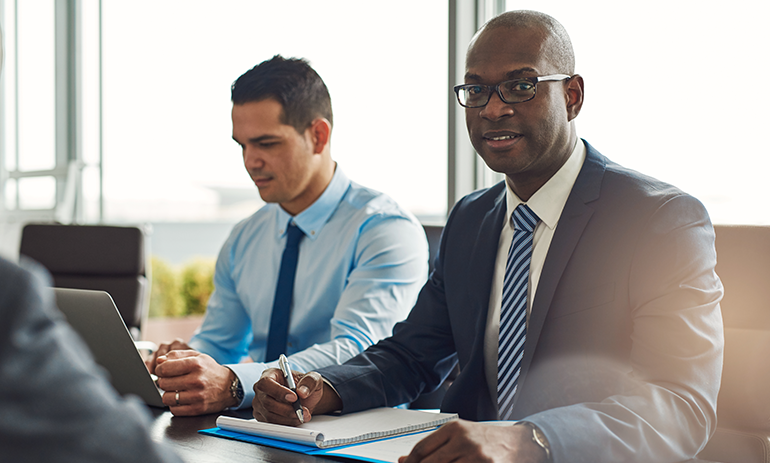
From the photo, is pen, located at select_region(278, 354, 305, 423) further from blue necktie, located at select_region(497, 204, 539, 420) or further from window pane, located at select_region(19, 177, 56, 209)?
window pane, located at select_region(19, 177, 56, 209)

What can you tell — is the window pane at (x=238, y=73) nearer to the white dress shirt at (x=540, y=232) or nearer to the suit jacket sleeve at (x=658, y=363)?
the white dress shirt at (x=540, y=232)

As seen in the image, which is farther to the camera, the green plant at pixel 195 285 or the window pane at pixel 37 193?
the green plant at pixel 195 285

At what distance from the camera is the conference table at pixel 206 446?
1.02m

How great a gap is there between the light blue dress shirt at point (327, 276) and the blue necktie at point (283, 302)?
3 cm

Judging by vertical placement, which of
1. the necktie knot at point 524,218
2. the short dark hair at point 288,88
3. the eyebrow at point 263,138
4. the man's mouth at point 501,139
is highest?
the short dark hair at point 288,88

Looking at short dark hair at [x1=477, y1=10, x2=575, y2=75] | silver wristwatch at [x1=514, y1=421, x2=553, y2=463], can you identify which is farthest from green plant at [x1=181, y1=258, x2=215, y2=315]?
silver wristwatch at [x1=514, y1=421, x2=553, y2=463]

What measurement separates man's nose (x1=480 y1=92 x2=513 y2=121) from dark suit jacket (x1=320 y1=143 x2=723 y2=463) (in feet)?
0.68

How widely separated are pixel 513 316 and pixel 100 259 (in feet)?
6.86

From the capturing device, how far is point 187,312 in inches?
247

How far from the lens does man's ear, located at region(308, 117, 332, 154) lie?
2213mm

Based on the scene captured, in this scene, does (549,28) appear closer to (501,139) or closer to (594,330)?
(501,139)

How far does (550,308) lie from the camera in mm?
1333

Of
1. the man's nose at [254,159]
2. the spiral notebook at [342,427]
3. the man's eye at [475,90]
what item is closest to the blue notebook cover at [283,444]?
the spiral notebook at [342,427]

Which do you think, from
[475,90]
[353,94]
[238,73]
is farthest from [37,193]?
[475,90]
